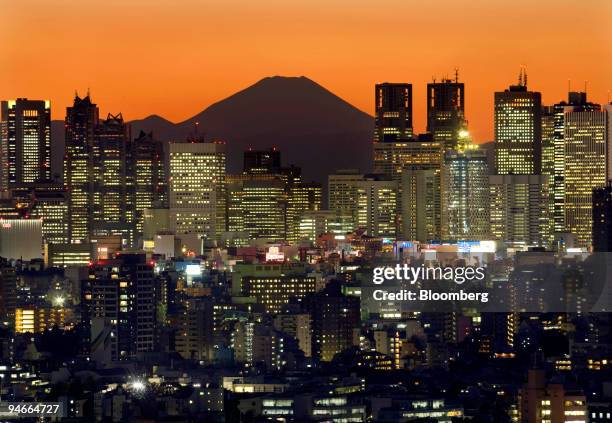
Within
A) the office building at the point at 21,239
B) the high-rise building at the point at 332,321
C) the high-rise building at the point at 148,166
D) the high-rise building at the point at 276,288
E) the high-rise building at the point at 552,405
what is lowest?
the high-rise building at the point at 552,405

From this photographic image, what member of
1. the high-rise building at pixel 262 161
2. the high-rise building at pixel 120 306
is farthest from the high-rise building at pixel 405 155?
the high-rise building at pixel 120 306

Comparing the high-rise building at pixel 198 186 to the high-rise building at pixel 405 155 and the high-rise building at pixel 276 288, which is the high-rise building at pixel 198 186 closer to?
the high-rise building at pixel 405 155

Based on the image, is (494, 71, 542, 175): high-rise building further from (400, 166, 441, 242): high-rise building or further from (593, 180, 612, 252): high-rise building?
(593, 180, 612, 252): high-rise building

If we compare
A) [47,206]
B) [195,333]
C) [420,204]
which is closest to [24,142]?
[47,206]

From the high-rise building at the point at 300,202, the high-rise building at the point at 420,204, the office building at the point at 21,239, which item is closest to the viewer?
the office building at the point at 21,239

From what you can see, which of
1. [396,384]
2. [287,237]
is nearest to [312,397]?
[396,384]

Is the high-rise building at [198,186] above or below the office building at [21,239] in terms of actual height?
above

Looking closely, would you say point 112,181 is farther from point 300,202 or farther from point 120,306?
point 120,306
